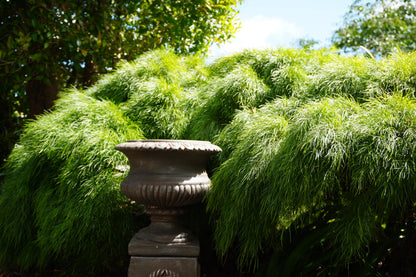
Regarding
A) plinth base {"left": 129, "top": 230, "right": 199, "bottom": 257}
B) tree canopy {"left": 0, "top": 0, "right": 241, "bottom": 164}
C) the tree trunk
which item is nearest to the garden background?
plinth base {"left": 129, "top": 230, "right": 199, "bottom": 257}

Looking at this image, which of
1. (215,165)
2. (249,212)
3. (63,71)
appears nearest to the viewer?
(249,212)

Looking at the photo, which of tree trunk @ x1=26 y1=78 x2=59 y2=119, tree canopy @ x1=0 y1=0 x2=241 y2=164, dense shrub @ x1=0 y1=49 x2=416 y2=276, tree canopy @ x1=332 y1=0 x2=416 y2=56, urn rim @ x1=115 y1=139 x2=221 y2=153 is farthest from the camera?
tree canopy @ x1=332 y1=0 x2=416 y2=56

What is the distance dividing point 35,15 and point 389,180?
3.14 meters

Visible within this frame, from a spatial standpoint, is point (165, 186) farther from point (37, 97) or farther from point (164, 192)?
point (37, 97)

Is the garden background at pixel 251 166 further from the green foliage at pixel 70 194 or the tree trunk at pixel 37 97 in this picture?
the tree trunk at pixel 37 97

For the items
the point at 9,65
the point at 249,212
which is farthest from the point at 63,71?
the point at 249,212

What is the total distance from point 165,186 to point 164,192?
3 cm

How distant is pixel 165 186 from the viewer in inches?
67.3

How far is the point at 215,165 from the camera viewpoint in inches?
86.0

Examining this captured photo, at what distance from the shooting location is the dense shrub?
1451mm

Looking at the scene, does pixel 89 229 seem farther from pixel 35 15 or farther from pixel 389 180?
pixel 35 15

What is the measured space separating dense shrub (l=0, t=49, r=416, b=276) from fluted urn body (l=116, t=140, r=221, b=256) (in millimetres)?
146

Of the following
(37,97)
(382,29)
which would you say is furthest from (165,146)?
(382,29)

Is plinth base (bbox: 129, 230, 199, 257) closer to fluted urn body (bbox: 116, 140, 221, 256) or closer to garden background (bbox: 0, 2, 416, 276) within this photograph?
fluted urn body (bbox: 116, 140, 221, 256)
